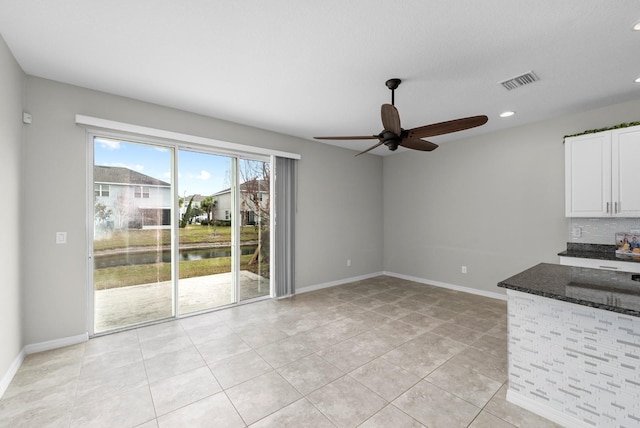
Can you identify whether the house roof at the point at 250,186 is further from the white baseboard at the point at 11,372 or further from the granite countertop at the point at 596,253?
the granite countertop at the point at 596,253

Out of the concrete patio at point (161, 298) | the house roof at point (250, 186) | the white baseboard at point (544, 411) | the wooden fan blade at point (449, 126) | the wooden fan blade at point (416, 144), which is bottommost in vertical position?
the white baseboard at point (544, 411)

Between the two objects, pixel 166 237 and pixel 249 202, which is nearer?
pixel 166 237

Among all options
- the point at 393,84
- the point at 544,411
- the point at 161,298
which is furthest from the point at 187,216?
the point at 544,411

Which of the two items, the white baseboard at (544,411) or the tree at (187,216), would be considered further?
the tree at (187,216)

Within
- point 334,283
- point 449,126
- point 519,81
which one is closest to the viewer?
point 449,126

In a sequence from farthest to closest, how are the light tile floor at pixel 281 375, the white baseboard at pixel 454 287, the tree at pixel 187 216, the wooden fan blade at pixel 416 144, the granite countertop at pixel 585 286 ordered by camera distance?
the white baseboard at pixel 454 287
the tree at pixel 187 216
the wooden fan blade at pixel 416 144
the light tile floor at pixel 281 375
the granite countertop at pixel 585 286

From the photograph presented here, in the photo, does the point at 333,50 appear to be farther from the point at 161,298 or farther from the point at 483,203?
the point at 483,203

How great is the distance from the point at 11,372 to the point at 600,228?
6223 mm

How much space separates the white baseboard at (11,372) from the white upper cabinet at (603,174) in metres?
5.81

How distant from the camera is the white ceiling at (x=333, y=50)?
1.79 m

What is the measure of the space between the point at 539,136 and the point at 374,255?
136 inches

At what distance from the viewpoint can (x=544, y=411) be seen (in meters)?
1.79

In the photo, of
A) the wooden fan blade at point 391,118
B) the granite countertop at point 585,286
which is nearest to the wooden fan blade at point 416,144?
the wooden fan blade at point 391,118

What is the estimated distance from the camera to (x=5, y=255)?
7.09ft
